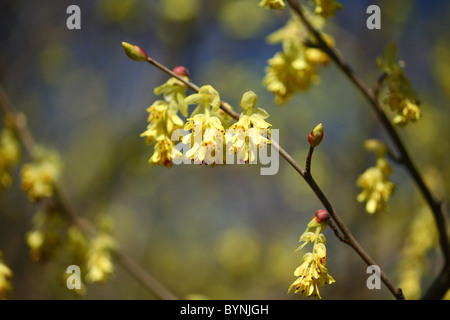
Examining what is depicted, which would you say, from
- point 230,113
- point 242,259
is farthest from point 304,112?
point 230,113

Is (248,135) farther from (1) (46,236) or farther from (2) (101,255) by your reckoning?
(1) (46,236)

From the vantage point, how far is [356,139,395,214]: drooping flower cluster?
6.55 feet

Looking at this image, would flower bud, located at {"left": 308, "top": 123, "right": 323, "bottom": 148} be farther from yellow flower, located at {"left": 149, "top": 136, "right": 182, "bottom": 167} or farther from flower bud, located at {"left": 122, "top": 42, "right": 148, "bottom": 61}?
flower bud, located at {"left": 122, "top": 42, "right": 148, "bottom": 61}

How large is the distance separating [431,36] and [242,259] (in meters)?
4.52

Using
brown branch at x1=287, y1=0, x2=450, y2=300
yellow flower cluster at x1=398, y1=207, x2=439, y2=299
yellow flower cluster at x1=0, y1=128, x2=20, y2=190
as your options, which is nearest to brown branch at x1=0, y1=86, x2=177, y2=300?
yellow flower cluster at x1=0, y1=128, x2=20, y2=190

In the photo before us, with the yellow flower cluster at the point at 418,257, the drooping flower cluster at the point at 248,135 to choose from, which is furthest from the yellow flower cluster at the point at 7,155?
the yellow flower cluster at the point at 418,257

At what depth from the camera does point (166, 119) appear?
1.68 metres

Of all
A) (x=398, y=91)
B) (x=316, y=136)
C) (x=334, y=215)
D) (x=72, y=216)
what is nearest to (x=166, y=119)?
(x=316, y=136)

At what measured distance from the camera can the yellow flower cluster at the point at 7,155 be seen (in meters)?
2.78

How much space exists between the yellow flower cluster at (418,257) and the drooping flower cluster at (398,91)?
128 centimetres

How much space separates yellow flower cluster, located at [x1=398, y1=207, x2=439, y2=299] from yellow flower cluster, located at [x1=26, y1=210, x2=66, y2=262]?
2.43m

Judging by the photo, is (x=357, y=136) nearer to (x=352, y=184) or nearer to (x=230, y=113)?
(x=352, y=184)

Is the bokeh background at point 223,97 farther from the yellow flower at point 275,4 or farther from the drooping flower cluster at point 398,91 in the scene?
the yellow flower at point 275,4

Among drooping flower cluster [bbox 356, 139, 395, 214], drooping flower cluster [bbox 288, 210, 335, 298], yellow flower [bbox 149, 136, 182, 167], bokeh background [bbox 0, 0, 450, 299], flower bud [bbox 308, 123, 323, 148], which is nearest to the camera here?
flower bud [bbox 308, 123, 323, 148]
